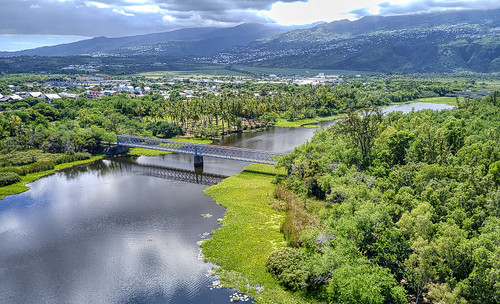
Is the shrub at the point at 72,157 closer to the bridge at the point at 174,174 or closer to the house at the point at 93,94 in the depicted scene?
the bridge at the point at 174,174

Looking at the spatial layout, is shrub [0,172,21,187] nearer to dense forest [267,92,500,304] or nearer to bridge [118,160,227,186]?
bridge [118,160,227,186]

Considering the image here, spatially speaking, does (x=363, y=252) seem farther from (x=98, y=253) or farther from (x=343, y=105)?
(x=343, y=105)

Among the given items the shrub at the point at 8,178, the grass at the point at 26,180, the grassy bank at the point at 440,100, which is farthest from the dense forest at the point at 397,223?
the grassy bank at the point at 440,100

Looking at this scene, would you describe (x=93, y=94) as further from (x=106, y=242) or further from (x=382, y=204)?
(x=382, y=204)

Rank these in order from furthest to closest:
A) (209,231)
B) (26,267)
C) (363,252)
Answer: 1. (209,231)
2. (26,267)
3. (363,252)

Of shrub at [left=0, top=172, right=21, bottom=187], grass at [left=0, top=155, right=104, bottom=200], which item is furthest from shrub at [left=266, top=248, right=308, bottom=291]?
shrub at [left=0, top=172, right=21, bottom=187]

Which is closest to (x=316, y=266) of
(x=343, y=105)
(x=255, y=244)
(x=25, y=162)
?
(x=255, y=244)

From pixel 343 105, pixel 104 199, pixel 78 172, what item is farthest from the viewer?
pixel 343 105
